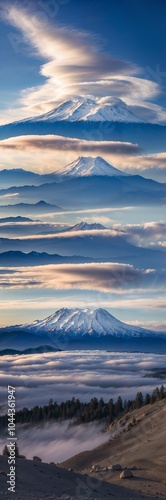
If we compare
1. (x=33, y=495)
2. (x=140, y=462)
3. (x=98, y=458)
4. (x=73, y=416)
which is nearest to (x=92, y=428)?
(x=73, y=416)

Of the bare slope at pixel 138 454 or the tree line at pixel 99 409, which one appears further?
the tree line at pixel 99 409

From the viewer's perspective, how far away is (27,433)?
19412 cm

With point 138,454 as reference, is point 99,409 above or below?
above

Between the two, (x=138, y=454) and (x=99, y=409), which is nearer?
(x=138, y=454)

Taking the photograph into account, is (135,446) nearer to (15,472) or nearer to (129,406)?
(15,472)

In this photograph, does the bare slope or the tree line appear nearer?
the bare slope

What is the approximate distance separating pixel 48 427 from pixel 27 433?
170 inches

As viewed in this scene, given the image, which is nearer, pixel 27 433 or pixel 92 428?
pixel 92 428

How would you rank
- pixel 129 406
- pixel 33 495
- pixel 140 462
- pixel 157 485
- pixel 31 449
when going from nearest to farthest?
pixel 33 495 → pixel 157 485 → pixel 140 462 → pixel 129 406 → pixel 31 449

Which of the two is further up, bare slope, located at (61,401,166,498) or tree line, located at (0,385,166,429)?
tree line, located at (0,385,166,429)

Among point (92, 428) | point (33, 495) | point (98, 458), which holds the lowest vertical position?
point (33, 495)

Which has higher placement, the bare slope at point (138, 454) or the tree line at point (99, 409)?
the tree line at point (99, 409)

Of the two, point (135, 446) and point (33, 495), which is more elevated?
point (135, 446)

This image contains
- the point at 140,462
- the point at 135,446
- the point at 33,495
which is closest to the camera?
the point at 33,495
